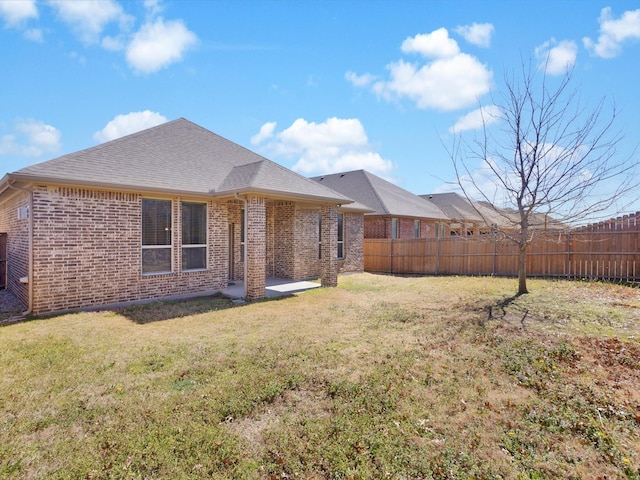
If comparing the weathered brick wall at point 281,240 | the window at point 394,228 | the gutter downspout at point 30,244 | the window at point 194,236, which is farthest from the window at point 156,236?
the window at point 394,228

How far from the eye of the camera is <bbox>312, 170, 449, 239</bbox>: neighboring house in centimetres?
2052

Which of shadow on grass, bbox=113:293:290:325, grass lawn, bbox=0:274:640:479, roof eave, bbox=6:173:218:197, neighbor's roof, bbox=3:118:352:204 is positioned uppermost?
neighbor's roof, bbox=3:118:352:204

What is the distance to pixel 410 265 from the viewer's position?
1819 centimetres

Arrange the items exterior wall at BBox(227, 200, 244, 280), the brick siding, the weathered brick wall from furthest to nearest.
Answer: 1. the weathered brick wall
2. exterior wall at BBox(227, 200, 244, 280)
3. the brick siding

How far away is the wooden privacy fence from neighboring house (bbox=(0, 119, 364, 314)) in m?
7.04

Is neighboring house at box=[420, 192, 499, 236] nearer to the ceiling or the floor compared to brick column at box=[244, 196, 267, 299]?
nearer to the ceiling

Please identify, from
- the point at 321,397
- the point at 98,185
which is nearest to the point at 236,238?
the point at 98,185

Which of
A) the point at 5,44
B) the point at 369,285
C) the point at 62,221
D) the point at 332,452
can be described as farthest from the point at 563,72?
the point at 5,44

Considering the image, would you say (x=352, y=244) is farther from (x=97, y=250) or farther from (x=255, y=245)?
(x=97, y=250)

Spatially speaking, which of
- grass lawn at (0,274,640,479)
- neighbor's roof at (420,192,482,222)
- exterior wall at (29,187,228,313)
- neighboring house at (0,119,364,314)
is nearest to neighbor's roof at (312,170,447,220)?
neighbor's roof at (420,192,482,222)

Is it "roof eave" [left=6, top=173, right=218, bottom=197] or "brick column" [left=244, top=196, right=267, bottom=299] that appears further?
"brick column" [left=244, top=196, right=267, bottom=299]

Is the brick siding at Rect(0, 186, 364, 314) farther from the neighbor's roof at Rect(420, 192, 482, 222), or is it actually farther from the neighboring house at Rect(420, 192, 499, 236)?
the neighbor's roof at Rect(420, 192, 482, 222)

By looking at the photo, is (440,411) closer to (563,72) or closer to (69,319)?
(69,319)

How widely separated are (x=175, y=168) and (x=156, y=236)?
7.62 ft
